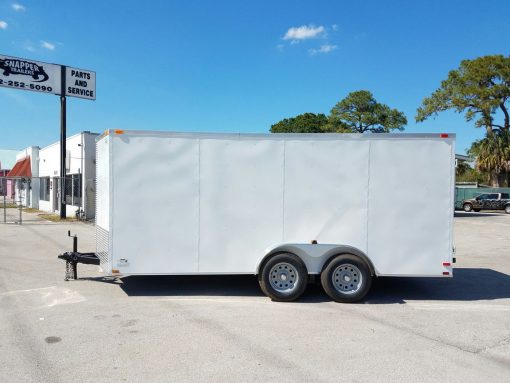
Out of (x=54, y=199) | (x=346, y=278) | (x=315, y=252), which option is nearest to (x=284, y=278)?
(x=315, y=252)

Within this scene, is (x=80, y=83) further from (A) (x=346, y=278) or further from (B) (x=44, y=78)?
(A) (x=346, y=278)

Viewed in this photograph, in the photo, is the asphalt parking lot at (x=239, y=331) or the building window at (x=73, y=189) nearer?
the asphalt parking lot at (x=239, y=331)

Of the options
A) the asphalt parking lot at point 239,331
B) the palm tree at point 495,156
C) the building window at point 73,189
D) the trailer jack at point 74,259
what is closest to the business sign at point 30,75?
the building window at point 73,189

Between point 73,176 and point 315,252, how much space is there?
862 inches

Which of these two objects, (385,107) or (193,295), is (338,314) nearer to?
(193,295)

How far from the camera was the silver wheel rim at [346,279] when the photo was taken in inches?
268

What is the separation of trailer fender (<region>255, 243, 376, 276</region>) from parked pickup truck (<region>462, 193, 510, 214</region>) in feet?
109

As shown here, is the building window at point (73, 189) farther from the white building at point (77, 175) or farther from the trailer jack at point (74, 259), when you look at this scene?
the trailer jack at point (74, 259)

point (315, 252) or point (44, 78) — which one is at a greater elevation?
point (44, 78)

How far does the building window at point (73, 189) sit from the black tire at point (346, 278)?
→ 19583 millimetres

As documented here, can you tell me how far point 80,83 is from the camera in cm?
2445

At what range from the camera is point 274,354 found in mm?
4684

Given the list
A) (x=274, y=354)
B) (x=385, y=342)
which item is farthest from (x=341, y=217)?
(x=274, y=354)

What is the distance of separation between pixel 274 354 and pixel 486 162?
145 ft
